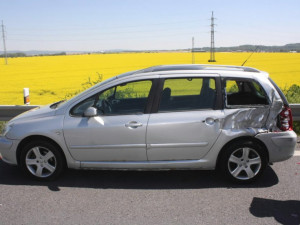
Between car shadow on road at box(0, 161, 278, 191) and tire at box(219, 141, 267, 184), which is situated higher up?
tire at box(219, 141, 267, 184)

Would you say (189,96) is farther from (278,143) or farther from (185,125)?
(278,143)

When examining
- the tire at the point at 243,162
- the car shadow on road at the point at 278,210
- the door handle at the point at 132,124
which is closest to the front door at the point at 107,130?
the door handle at the point at 132,124

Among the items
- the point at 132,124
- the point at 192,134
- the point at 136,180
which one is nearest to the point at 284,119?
the point at 192,134

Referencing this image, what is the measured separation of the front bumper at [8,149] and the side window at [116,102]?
→ 907mm

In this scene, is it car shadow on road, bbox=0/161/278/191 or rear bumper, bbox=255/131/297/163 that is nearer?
rear bumper, bbox=255/131/297/163

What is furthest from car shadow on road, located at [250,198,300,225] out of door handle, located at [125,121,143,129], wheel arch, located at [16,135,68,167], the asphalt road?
wheel arch, located at [16,135,68,167]

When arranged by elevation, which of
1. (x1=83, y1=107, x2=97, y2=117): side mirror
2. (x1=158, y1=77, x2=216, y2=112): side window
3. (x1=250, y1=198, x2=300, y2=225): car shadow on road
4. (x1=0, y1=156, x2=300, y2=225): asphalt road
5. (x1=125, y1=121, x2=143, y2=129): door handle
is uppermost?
(x1=158, y1=77, x2=216, y2=112): side window

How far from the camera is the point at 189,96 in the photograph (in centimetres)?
464

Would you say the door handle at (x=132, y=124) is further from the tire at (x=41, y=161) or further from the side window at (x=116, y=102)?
the tire at (x=41, y=161)

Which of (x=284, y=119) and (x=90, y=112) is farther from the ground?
(x=90, y=112)

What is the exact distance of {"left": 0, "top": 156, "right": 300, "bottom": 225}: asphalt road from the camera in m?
3.58

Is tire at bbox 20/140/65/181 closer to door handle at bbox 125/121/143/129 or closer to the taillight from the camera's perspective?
door handle at bbox 125/121/143/129

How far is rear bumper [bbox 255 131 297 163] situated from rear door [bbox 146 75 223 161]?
2.08 feet

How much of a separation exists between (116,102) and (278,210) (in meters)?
2.31
